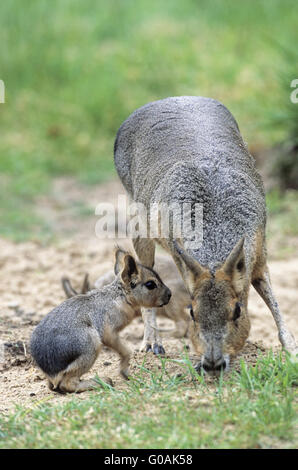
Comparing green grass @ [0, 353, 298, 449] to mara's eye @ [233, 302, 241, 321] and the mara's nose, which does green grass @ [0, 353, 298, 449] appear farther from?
mara's eye @ [233, 302, 241, 321]

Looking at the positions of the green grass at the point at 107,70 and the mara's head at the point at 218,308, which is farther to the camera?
the green grass at the point at 107,70

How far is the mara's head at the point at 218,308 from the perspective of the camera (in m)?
3.55

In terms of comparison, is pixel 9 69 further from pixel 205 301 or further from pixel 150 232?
pixel 205 301

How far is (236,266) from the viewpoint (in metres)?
3.70

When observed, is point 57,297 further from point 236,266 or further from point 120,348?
point 236,266

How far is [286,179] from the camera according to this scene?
927 cm

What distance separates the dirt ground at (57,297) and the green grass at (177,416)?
0.37 metres

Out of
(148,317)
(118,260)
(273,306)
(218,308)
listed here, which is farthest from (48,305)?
(218,308)

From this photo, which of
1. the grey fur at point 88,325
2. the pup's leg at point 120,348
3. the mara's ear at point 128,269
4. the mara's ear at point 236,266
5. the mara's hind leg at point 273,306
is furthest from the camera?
the mara's hind leg at point 273,306

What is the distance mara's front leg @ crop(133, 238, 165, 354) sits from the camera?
5148 mm

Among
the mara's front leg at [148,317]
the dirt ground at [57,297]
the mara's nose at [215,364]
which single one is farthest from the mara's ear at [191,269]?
the mara's front leg at [148,317]

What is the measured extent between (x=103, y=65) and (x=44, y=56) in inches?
40.6

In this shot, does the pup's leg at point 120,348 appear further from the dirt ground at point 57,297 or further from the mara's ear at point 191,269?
the mara's ear at point 191,269

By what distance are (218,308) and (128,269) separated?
0.90 meters
